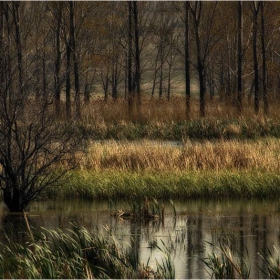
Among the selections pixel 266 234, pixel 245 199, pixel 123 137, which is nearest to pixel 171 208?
pixel 245 199

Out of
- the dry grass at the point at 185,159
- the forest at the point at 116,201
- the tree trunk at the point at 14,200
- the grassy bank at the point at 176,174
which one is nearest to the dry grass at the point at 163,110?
the forest at the point at 116,201

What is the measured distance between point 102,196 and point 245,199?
2786 mm

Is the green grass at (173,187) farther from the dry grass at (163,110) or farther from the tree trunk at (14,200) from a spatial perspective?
the dry grass at (163,110)

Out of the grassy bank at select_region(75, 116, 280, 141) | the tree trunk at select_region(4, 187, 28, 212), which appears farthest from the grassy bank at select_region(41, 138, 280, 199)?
the grassy bank at select_region(75, 116, 280, 141)

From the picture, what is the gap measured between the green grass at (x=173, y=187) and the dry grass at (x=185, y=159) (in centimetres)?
87

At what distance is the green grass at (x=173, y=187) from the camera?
1683 centimetres

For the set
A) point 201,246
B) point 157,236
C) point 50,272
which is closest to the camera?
point 50,272

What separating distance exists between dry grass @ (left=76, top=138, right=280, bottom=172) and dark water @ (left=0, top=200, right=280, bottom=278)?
7.32 ft

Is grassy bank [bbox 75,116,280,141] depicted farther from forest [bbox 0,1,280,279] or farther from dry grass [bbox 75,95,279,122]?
forest [bbox 0,1,280,279]

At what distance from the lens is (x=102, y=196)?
16938 millimetres

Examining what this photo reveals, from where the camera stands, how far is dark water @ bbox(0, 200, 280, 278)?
37.0 ft

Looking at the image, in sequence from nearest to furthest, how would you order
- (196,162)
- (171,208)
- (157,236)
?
1. (157,236)
2. (171,208)
3. (196,162)

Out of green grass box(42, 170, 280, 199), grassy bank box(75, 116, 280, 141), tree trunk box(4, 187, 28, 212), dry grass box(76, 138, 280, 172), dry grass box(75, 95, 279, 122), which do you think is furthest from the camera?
dry grass box(75, 95, 279, 122)

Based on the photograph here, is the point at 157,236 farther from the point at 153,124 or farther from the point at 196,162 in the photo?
the point at 153,124
